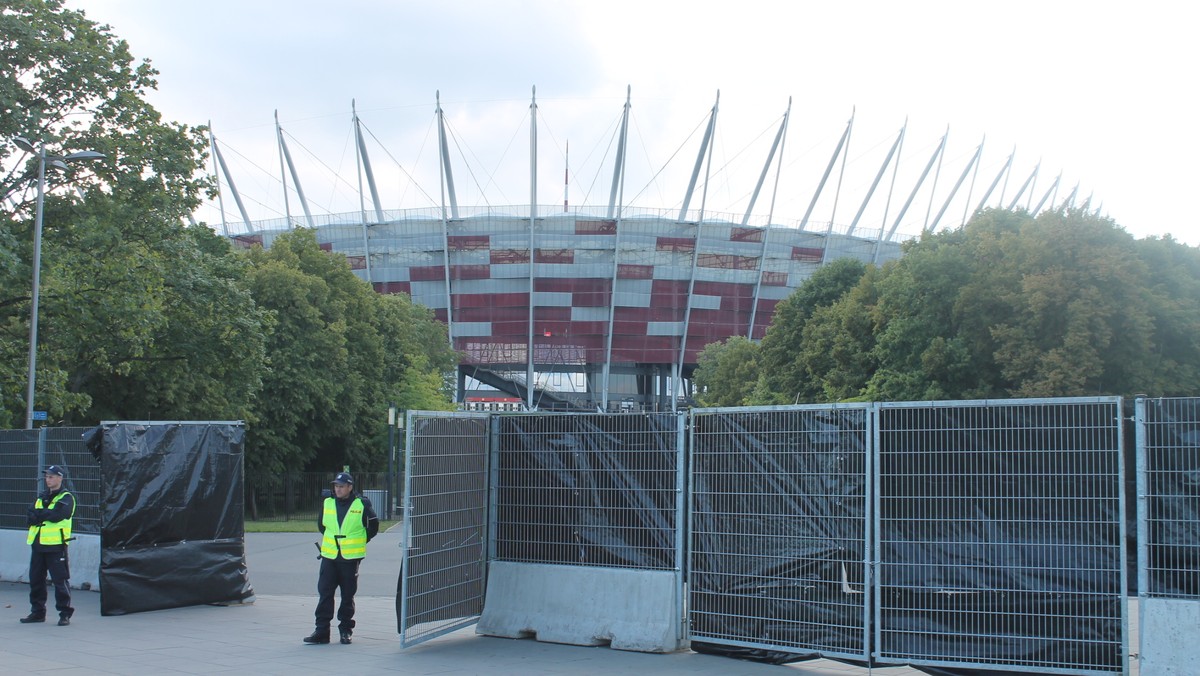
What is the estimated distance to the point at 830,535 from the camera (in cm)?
924

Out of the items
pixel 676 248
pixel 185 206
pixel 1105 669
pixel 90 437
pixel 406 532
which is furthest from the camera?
pixel 676 248

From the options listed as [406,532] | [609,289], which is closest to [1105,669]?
[406,532]

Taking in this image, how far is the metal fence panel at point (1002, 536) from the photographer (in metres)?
8.32

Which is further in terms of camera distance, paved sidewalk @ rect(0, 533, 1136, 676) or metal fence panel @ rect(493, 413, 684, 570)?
metal fence panel @ rect(493, 413, 684, 570)

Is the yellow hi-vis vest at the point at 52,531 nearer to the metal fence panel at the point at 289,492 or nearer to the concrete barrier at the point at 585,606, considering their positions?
the concrete barrier at the point at 585,606

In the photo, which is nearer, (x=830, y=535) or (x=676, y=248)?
(x=830, y=535)

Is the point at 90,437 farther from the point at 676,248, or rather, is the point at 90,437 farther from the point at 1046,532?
the point at 676,248

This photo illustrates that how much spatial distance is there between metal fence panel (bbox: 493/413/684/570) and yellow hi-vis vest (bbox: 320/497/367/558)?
4.62 ft

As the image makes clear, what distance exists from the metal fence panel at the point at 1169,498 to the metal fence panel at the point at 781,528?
6.81ft

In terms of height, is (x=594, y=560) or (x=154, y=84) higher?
(x=154, y=84)

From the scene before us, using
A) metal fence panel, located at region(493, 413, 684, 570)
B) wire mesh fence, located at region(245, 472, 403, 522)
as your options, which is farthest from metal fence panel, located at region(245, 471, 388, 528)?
metal fence panel, located at region(493, 413, 684, 570)

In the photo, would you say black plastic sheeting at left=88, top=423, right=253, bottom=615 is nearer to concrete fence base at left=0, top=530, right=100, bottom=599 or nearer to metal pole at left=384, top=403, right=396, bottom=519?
concrete fence base at left=0, top=530, right=100, bottom=599

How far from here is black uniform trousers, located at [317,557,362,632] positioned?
35.3 ft

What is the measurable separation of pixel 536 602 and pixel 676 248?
70.2 m
